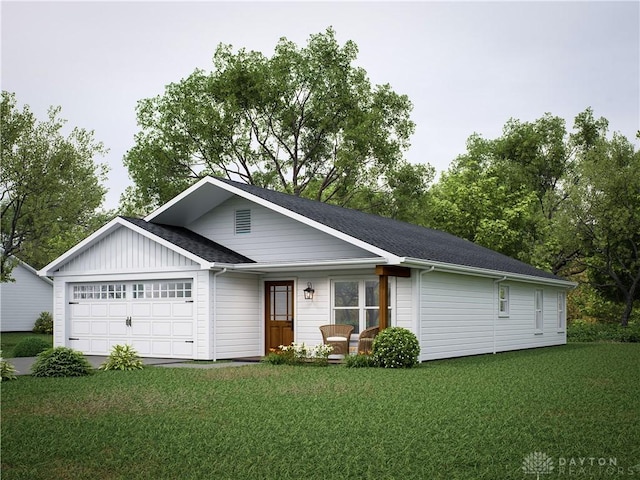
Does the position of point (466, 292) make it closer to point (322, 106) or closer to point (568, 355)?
A: point (568, 355)

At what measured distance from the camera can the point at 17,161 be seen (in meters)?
26.9

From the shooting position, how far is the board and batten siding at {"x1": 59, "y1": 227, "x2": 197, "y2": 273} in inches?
791

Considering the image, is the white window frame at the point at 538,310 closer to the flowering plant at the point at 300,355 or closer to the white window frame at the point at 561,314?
the white window frame at the point at 561,314

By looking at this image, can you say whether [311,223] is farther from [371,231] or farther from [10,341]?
[10,341]

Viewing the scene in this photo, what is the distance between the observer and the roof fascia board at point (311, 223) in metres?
17.3

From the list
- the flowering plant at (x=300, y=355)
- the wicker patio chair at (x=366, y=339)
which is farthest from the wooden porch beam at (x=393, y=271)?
the flowering plant at (x=300, y=355)

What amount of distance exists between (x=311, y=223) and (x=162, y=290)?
4.60 meters

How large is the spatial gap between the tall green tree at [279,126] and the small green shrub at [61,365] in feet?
76.3

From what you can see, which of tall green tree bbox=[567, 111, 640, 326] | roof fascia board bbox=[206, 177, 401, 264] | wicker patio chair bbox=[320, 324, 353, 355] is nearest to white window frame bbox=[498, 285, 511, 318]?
wicker patio chair bbox=[320, 324, 353, 355]

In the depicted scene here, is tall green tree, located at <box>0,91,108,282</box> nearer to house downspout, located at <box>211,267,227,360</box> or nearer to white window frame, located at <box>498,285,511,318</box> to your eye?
house downspout, located at <box>211,267,227,360</box>

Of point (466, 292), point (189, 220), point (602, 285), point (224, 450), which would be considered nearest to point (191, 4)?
point (189, 220)

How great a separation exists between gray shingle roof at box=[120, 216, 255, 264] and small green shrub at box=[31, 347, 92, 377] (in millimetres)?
4383

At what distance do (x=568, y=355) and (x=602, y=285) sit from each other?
1673 cm

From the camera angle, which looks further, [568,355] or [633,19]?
[633,19]
